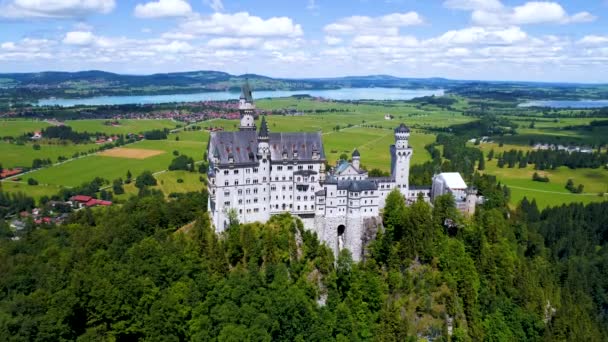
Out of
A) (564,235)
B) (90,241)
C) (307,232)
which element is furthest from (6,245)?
(564,235)

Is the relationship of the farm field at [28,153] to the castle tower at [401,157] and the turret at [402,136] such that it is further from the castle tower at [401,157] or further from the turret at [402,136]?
the turret at [402,136]

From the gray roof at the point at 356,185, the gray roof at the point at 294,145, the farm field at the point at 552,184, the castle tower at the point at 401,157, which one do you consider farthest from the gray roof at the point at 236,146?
the farm field at the point at 552,184

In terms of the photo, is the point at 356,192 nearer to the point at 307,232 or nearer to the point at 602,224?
the point at 307,232

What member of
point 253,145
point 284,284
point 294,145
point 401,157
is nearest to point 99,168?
point 253,145

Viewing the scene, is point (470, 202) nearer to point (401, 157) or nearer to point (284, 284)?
point (401, 157)

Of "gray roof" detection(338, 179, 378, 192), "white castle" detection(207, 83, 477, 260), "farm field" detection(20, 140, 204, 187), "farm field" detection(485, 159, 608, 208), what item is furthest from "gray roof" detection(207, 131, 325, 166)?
"farm field" detection(20, 140, 204, 187)

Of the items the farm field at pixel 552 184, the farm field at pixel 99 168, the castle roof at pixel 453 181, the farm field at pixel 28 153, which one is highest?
the castle roof at pixel 453 181
